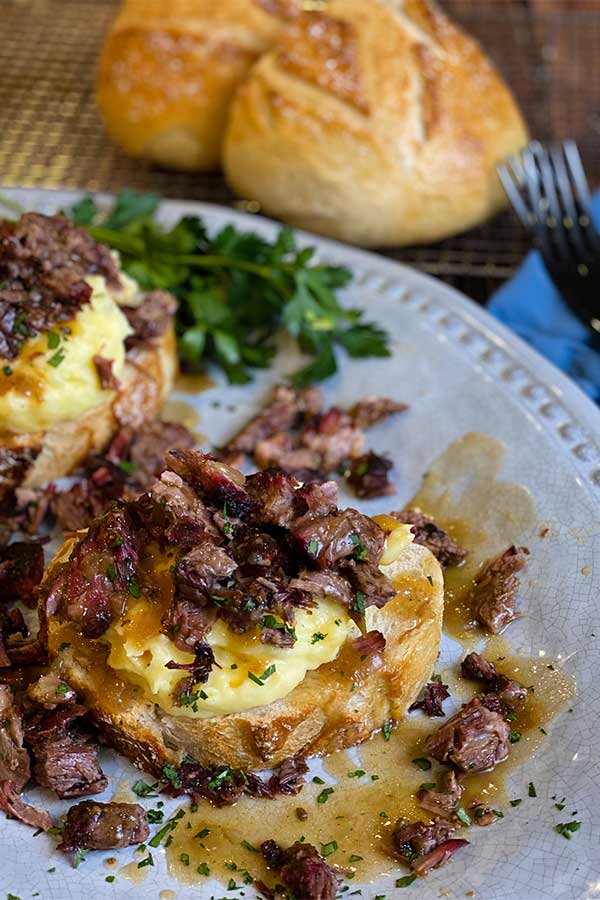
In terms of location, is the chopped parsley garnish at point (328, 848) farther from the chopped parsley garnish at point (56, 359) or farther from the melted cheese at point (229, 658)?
the chopped parsley garnish at point (56, 359)

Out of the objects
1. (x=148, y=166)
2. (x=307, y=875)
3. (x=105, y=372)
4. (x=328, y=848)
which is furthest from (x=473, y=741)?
(x=148, y=166)

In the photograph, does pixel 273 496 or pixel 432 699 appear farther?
pixel 432 699

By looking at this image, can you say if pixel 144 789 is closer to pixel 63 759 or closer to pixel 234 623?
pixel 63 759

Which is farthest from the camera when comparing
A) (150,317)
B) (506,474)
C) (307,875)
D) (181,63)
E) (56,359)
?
(181,63)

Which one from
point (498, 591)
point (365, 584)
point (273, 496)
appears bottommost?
point (498, 591)

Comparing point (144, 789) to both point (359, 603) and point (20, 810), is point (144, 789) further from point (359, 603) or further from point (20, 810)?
point (359, 603)

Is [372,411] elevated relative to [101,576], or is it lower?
lower

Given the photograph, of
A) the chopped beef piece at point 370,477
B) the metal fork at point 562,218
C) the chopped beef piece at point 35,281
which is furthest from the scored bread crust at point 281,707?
the metal fork at point 562,218

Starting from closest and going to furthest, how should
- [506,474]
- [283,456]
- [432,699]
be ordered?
[432,699], [506,474], [283,456]
